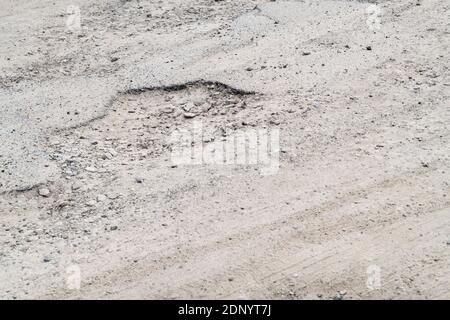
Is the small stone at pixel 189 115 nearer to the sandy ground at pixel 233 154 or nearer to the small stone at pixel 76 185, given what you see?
the sandy ground at pixel 233 154

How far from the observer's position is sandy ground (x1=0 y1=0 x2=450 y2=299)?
3.48m

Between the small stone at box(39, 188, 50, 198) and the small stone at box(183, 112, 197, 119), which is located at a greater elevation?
the small stone at box(183, 112, 197, 119)

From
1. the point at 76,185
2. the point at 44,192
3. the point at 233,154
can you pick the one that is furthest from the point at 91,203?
the point at 233,154

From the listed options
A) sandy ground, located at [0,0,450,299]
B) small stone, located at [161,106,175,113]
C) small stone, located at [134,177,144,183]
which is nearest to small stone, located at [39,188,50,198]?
sandy ground, located at [0,0,450,299]

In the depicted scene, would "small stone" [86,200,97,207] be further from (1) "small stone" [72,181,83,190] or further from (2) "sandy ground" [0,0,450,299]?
(1) "small stone" [72,181,83,190]

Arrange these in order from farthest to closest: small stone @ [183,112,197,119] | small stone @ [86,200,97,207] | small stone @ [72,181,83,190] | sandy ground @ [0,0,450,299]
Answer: small stone @ [183,112,197,119] < small stone @ [72,181,83,190] < small stone @ [86,200,97,207] < sandy ground @ [0,0,450,299]

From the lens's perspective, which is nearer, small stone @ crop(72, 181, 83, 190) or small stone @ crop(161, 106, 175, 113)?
small stone @ crop(72, 181, 83, 190)

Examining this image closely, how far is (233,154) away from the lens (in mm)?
4352

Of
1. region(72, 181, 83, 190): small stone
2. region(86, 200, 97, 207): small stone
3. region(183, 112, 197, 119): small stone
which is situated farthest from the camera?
region(183, 112, 197, 119): small stone

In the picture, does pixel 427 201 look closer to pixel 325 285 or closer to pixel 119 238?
pixel 325 285

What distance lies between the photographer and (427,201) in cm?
390

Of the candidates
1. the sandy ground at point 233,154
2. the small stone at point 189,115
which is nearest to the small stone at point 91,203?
the sandy ground at point 233,154

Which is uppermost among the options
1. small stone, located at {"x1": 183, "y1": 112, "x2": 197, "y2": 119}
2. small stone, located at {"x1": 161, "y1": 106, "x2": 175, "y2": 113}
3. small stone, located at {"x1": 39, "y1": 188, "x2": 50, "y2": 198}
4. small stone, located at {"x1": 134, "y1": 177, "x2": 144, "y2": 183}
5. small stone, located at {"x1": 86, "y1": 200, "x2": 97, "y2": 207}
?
small stone, located at {"x1": 161, "y1": 106, "x2": 175, "y2": 113}

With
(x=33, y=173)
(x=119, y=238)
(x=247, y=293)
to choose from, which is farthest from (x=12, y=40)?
(x=247, y=293)
